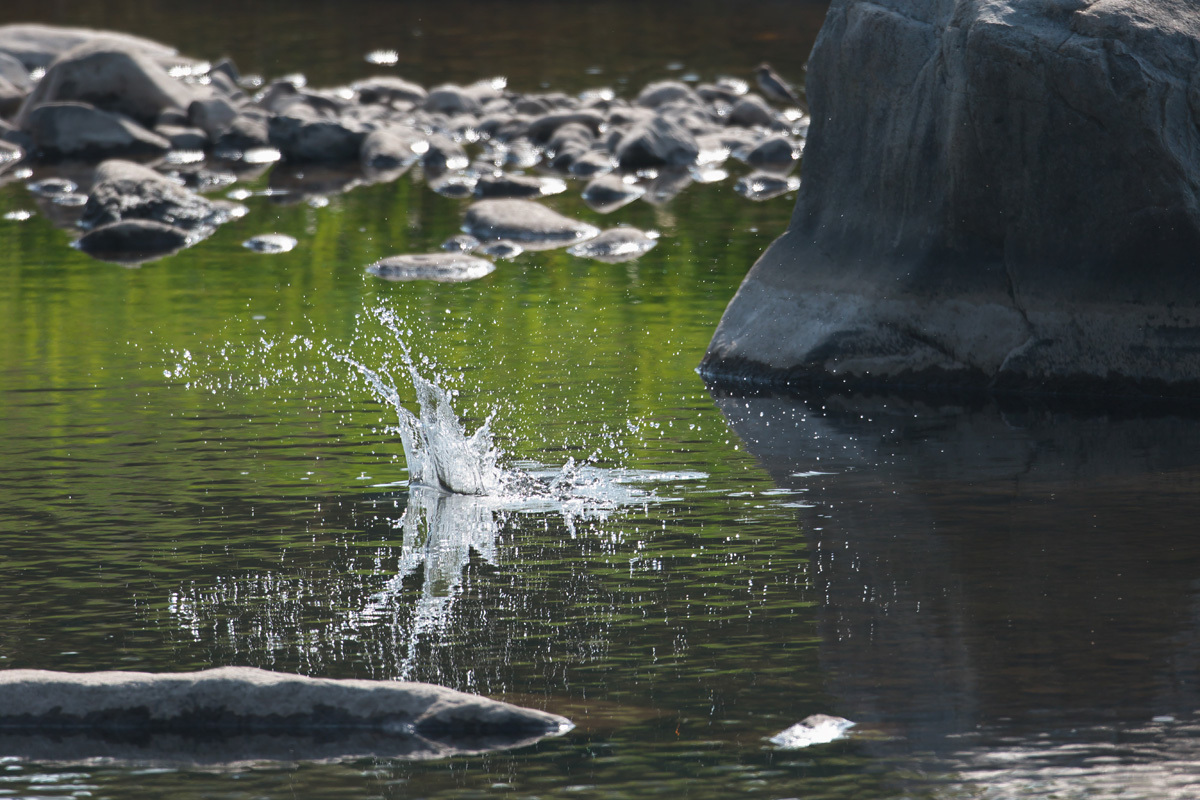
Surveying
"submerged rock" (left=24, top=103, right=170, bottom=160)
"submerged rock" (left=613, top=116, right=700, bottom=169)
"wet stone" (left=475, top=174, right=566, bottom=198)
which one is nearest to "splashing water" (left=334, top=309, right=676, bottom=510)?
"wet stone" (left=475, top=174, right=566, bottom=198)

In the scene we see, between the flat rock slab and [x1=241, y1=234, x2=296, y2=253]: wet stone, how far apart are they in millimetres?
12047

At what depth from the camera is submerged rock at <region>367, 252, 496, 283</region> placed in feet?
52.5

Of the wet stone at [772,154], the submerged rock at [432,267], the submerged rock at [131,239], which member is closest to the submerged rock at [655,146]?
the wet stone at [772,154]

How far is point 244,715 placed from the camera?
5805 millimetres

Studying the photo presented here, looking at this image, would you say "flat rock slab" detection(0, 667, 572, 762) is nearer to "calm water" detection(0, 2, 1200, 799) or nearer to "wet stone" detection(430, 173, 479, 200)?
"calm water" detection(0, 2, 1200, 799)

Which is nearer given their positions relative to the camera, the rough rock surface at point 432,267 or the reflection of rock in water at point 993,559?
the reflection of rock in water at point 993,559

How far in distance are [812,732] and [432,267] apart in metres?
11.0

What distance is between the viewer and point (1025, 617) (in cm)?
688

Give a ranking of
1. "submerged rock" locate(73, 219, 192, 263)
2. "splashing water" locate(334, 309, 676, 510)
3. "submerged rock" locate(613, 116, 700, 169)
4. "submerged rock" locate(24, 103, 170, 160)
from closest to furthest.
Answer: "splashing water" locate(334, 309, 676, 510)
"submerged rock" locate(73, 219, 192, 263)
"submerged rock" locate(613, 116, 700, 169)
"submerged rock" locate(24, 103, 170, 160)

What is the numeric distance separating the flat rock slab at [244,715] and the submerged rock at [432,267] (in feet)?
33.3

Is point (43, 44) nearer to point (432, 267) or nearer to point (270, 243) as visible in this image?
point (270, 243)

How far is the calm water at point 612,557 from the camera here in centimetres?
555

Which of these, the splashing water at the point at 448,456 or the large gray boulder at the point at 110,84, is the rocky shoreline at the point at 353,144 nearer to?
the large gray boulder at the point at 110,84

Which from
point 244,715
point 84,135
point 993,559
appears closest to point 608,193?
point 84,135
